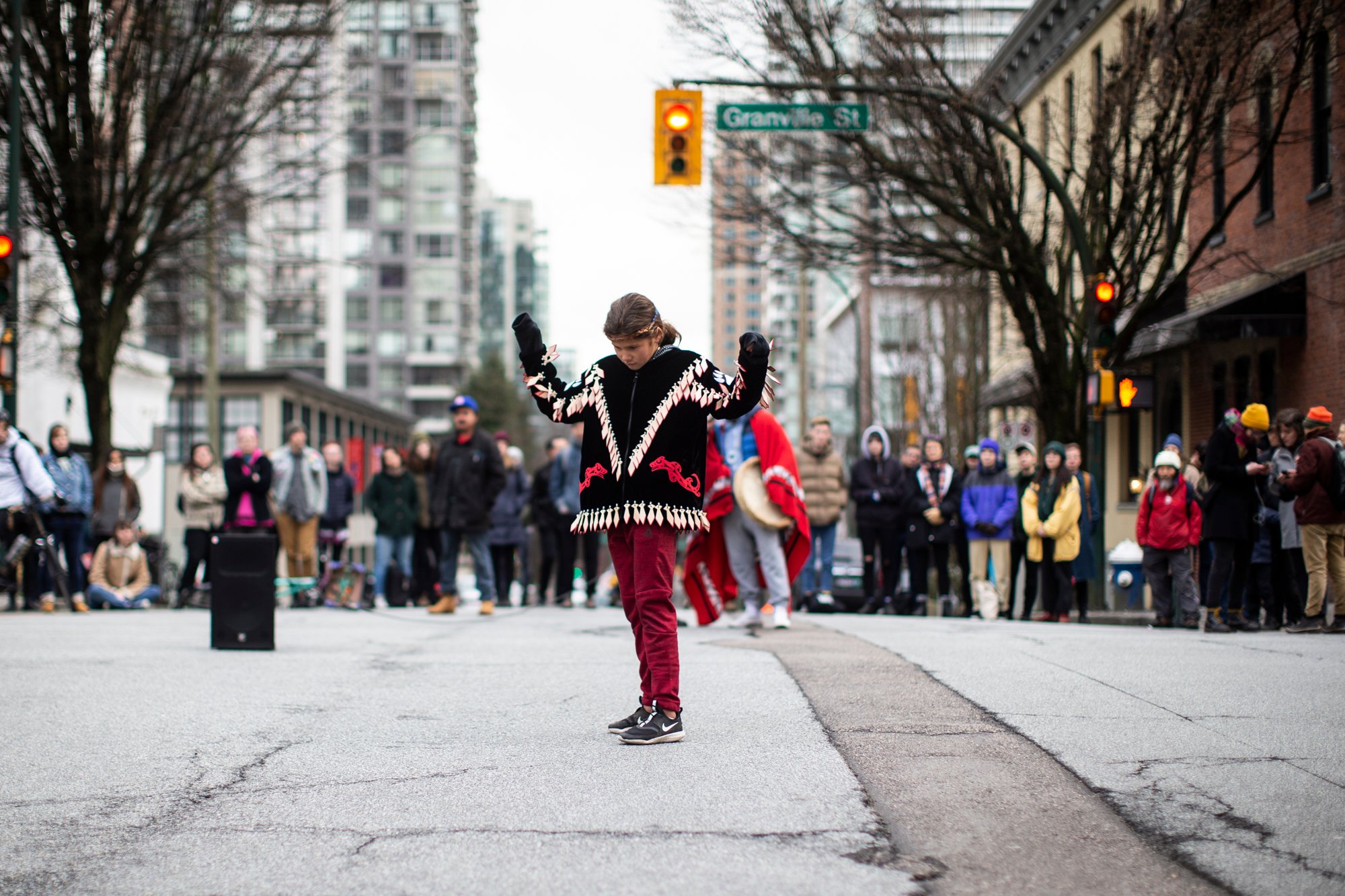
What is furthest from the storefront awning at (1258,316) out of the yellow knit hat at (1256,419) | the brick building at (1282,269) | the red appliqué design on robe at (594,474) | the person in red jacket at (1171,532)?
the red appliqué design on robe at (594,474)

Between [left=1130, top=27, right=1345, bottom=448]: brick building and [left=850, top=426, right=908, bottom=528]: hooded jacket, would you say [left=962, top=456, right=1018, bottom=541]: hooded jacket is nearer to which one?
[left=850, top=426, right=908, bottom=528]: hooded jacket

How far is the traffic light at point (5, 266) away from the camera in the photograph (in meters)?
15.2

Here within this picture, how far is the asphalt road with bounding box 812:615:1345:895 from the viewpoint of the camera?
4586 mm

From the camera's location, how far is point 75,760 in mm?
5918

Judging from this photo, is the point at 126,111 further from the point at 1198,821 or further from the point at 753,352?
the point at 1198,821

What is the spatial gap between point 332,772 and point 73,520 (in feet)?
38.2

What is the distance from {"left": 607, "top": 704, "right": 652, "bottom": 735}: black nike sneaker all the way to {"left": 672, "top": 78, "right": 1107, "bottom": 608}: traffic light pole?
9.21m

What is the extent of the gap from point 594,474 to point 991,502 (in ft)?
33.1

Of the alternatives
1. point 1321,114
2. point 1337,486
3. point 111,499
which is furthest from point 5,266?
point 1321,114

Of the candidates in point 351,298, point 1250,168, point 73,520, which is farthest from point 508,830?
point 351,298

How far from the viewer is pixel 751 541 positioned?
39.2 ft

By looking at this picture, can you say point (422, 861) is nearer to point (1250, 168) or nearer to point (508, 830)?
point (508, 830)

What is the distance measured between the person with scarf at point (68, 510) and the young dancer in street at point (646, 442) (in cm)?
1062

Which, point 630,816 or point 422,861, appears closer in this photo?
point 422,861
